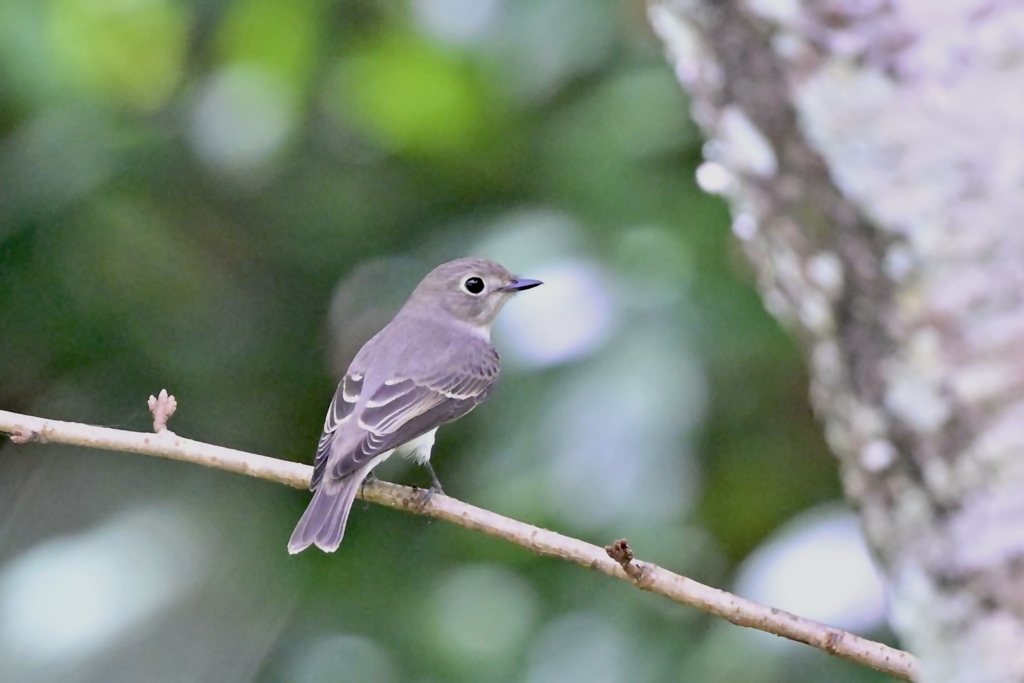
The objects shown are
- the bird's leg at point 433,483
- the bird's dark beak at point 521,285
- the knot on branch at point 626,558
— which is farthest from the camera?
the bird's dark beak at point 521,285

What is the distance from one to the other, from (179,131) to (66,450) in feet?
4.41

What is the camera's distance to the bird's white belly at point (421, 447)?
4.18m

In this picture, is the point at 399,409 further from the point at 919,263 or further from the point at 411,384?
the point at 919,263

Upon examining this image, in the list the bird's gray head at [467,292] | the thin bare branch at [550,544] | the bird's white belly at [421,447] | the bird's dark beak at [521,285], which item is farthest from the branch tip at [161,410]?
the bird's gray head at [467,292]

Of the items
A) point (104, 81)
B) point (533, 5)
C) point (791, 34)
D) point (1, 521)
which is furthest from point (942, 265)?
point (1, 521)

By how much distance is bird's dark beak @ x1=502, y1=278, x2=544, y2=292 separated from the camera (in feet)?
13.2

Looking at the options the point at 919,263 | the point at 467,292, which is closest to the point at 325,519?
the point at 467,292

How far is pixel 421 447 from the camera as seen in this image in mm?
4195

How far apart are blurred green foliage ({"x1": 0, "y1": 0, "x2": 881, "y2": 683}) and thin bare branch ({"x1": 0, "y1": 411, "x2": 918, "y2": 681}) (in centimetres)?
46

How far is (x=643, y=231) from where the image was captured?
12.0 feet

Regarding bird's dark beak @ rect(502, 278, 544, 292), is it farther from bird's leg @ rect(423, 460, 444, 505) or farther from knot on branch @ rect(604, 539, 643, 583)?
knot on branch @ rect(604, 539, 643, 583)

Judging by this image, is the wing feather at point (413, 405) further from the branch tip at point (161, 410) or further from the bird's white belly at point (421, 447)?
the branch tip at point (161, 410)

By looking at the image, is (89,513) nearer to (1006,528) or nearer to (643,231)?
(643,231)

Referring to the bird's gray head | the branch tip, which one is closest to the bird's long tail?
the branch tip
